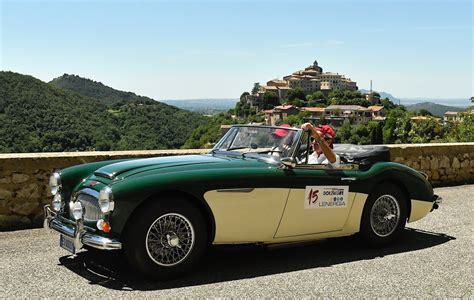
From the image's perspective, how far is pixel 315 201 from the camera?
16.3 ft

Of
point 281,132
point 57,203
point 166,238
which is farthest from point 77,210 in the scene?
point 281,132

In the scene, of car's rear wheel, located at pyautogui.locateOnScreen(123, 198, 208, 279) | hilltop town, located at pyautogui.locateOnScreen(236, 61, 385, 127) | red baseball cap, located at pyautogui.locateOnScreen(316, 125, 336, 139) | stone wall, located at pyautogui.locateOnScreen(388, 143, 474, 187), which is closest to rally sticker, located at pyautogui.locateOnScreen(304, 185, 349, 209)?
red baseball cap, located at pyautogui.locateOnScreen(316, 125, 336, 139)

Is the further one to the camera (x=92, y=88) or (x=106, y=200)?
(x=92, y=88)

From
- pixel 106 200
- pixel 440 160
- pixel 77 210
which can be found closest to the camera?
pixel 106 200

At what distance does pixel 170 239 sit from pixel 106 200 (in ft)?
2.00

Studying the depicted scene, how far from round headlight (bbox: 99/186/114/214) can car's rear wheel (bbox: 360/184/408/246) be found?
9.04 ft

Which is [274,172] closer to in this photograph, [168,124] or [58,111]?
[58,111]

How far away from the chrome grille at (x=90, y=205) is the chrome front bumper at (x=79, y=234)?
0.09 m

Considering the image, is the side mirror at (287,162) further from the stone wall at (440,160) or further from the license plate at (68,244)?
the stone wall at (440,160)

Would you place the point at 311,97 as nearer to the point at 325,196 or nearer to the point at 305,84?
the point at 305,84

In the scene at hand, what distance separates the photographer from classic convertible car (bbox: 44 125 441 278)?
4.04m

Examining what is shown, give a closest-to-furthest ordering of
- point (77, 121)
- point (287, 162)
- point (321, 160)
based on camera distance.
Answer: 1. point (287, 162)
2. point (321, 160)
3. point (77, 121)

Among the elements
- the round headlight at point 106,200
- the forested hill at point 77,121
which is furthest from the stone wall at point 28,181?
the forested hill at point 77,121

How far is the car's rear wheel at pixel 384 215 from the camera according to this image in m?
5.41
